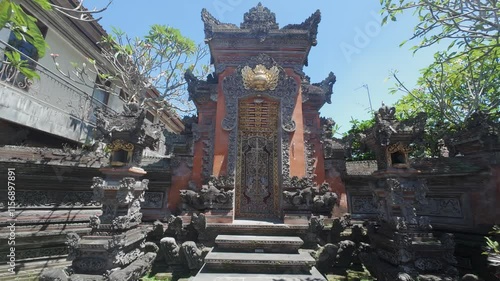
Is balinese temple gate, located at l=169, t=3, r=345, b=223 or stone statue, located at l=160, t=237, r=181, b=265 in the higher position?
balinese temple gate, located at l=169, t=3, r=345, b=223

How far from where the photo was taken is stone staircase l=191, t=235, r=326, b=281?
5.25 meters

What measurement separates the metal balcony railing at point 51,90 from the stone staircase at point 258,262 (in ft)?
30.5

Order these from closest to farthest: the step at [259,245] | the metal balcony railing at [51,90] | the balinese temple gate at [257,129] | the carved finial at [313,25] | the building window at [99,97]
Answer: the step at [259,245], the balinese temple gate at [257,129], the carved finial at [313,25], the metal balcony railing at [51,90], the building window at [99,97]

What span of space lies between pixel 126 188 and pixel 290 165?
5055 millimetres

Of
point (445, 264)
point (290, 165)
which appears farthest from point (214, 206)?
point (445, 264)

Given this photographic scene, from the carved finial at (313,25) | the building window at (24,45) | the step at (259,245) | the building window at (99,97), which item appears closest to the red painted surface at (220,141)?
the step at (259,245)

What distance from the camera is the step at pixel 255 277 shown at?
5090 millimetres

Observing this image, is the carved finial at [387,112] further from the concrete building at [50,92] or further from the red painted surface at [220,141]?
the concrete building at [50,92]

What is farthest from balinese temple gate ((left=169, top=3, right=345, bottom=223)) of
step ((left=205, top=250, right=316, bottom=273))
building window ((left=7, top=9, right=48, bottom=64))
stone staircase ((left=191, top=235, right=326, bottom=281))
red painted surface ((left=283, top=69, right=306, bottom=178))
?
building window ((left=7, top=9, right=48, bottom=64))

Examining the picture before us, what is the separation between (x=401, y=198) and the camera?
5469 mm

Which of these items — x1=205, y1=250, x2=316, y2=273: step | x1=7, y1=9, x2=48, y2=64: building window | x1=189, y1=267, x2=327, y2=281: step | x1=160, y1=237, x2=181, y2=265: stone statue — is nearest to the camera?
x1=189, y1=267, x2=327, y2=281: step

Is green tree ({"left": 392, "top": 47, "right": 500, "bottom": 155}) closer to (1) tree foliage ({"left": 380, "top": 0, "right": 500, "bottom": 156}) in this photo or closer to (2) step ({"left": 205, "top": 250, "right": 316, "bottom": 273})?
(1) tree foliage ({"left": 380, "top": 0, "right": 500, "bottom": 156})

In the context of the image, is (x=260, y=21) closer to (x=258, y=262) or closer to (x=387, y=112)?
(x=387, y=112)

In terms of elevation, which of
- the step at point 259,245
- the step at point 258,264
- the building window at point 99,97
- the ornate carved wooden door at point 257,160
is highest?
the building window at point 99,97
